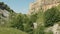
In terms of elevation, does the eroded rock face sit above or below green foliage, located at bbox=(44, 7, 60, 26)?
below

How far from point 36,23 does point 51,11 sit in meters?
7.62

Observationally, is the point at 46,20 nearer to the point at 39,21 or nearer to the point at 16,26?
the point at 39,21

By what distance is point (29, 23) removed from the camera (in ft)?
257

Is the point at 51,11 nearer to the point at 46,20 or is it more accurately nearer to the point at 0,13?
the point at 46,20

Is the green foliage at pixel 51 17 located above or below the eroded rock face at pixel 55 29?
above

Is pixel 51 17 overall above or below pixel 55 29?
above

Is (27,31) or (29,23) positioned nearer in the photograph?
(27,31)

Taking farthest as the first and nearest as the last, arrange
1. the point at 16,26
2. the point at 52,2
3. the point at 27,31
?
the point at 52,2, the point at 16,26, the point at 27,31

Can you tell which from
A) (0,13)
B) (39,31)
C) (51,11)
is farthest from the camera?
(0,13)

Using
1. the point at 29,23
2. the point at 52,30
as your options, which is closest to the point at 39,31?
the point at 52,30

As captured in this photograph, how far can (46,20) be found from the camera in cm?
7650

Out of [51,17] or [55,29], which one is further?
[51,17]

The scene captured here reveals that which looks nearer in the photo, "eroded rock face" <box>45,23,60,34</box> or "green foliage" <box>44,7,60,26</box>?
"eroded rock face" <box>45,23,60,34</box>

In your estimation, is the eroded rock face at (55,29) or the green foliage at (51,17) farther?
the green foliage at (51,17)
